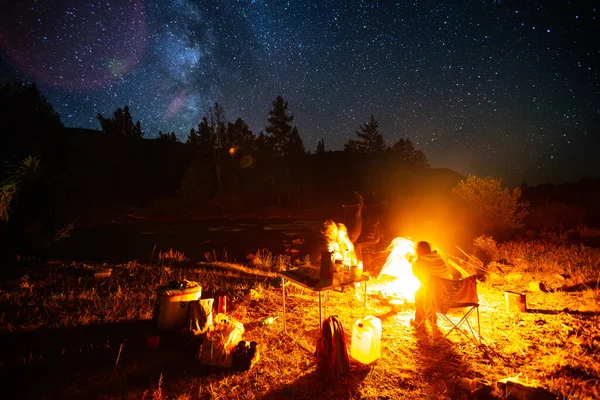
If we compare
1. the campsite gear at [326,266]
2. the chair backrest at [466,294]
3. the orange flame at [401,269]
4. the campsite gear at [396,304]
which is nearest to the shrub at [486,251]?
the orange flame at [401,269]

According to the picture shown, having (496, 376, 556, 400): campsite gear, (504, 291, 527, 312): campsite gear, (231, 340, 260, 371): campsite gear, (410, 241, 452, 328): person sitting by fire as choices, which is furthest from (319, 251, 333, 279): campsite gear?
(504, 291, 527, 312): campsite gear

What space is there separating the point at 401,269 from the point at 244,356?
4.56 meters

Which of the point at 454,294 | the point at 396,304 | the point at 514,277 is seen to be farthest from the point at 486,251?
the point at 454,294

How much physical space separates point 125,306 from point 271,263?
16.8 ft

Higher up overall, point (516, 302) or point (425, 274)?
point (425, 274)

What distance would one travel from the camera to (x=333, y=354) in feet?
12.2

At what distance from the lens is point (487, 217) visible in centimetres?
1358

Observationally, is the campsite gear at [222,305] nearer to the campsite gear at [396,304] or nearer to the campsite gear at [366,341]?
the campsite gear at [366,341]

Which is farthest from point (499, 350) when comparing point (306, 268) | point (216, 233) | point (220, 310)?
point (216, 233)

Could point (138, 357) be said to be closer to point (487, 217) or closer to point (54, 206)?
point (54, 206)

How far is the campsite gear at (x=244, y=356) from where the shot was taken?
12.5ft

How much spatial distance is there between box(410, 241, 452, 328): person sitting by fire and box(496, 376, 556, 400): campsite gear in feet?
5.14

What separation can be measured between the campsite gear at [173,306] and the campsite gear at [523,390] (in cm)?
443

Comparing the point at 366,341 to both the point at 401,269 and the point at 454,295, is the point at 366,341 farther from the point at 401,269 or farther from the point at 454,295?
the point at 401,269
